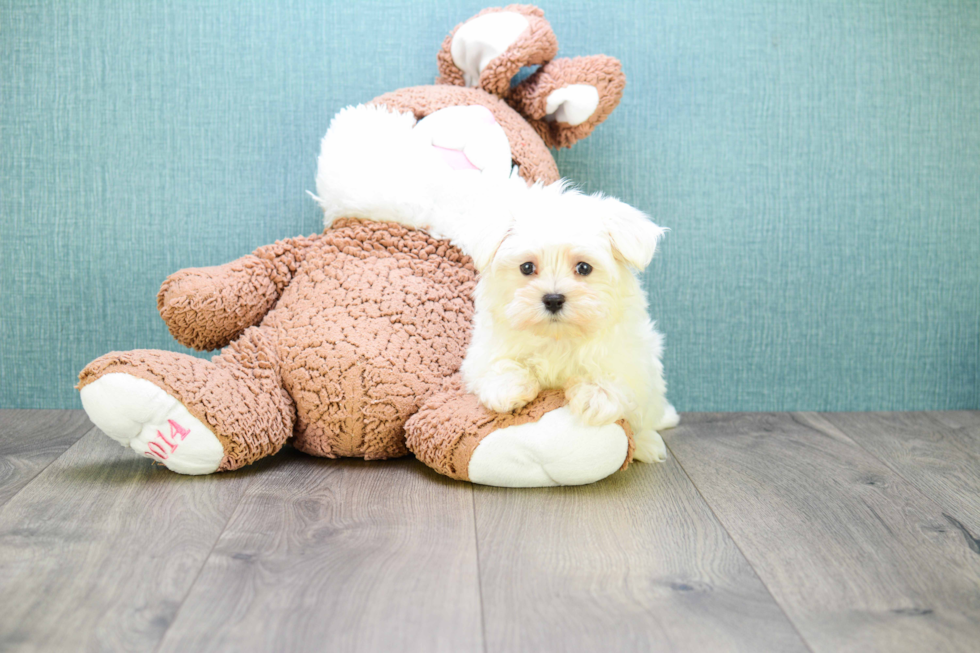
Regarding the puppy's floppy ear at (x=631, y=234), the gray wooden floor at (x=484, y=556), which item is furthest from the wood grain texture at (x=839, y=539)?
the puppy's floppy ear at (x=631, y=234)

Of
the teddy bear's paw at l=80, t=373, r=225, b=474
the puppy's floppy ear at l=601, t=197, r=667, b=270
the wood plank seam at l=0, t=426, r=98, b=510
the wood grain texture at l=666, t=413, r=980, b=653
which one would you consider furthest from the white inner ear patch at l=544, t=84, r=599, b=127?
the wood plank seam at l=0, t=426, r=98, b=510

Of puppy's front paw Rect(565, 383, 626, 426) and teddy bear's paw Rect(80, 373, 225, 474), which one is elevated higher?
puppy's front paw Rect(565, 383, 626, 426)

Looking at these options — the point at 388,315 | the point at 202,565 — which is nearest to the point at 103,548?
the point at 202,565

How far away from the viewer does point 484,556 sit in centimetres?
107

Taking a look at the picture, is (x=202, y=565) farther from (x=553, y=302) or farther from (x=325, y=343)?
(x=553, y=302)

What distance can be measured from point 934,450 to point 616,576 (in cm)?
98

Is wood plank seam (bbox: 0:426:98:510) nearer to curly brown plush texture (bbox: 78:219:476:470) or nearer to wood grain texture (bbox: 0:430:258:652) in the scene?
wood grain texture (bbox: 0:430:258:652)

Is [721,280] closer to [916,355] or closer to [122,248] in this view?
[916,355]

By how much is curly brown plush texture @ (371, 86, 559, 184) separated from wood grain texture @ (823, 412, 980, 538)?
0.89 meters

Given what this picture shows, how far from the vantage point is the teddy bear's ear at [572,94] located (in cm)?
163

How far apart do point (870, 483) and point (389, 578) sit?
91 centimetres

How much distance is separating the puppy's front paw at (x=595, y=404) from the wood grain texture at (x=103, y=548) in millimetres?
573

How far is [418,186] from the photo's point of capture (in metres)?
1.50

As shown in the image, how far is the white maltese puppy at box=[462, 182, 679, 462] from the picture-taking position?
4.02 ft
